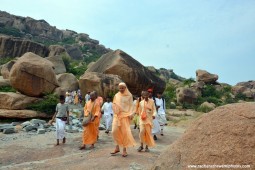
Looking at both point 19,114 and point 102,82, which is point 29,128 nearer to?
point 19,114

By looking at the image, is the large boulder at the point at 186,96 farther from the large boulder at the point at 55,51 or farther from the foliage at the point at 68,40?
the foliage at the point at 68,40

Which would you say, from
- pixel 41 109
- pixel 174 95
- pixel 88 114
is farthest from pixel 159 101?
pixel 174 95

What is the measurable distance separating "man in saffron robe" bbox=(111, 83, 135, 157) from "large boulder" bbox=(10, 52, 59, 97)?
9041 millimetres

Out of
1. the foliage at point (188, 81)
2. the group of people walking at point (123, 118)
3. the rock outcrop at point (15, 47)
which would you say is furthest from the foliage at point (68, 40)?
the group of people walking at point (123, 118)

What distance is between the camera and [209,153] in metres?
3.63

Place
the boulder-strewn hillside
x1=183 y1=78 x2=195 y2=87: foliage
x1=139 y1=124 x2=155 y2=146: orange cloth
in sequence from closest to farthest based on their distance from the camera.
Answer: x1=139 y1=124 x2=155 y2=146: orange cloth, x1=183 y1=78 x2=195 y2=87: foliage, the boulder-strewn hillside

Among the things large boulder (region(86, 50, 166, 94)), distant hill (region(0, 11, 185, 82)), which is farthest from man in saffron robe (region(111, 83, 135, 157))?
distant hill (region(0, 11, 185, 82))

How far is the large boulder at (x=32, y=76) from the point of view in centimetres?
1527

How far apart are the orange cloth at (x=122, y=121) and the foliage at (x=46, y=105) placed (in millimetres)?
8475

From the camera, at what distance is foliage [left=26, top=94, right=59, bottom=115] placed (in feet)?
50.1

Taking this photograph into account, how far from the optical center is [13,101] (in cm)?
1495

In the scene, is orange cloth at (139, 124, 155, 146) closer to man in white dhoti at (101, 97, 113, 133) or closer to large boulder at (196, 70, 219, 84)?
man in white dhoti at (101, 97, 113, 133)

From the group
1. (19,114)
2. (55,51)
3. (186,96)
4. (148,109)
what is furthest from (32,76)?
(55,51)

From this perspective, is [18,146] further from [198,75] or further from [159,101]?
[198,75]
